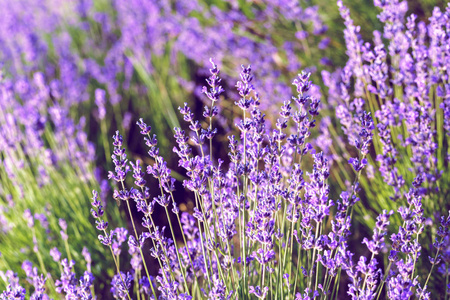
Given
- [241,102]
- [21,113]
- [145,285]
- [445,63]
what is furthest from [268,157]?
[21,113]

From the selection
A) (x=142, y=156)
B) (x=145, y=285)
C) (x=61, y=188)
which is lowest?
(x=145, y=285)

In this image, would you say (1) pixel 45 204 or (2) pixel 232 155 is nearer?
(2) pixel 232 155

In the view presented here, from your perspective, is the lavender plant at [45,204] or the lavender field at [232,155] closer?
the lavender field at [232,155]

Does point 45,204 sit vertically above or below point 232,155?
above

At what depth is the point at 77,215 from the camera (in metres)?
2.23

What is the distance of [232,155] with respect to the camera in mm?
1314

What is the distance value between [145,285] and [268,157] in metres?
0.67

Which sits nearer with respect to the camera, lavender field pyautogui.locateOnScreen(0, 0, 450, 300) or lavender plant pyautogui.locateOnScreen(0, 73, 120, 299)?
lavender field pyautogui.locateOnScreen(0, 0, 450, 300)

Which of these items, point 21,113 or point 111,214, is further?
point 21,113

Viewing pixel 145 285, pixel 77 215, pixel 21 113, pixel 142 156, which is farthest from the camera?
pixel 142 156

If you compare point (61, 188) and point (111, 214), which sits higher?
point (61, 188)

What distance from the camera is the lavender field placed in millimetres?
1279

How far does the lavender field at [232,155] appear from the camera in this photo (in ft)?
4.20

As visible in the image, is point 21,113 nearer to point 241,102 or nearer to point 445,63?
point 241,102
